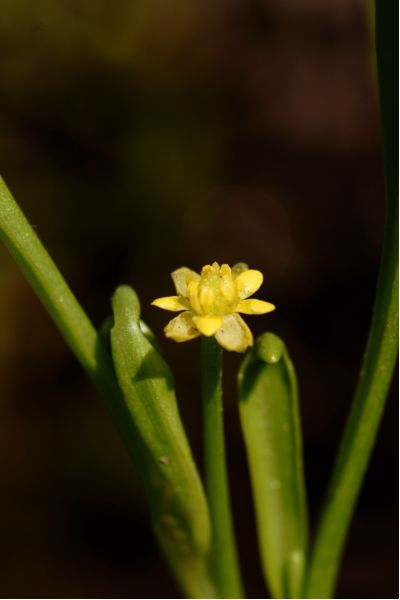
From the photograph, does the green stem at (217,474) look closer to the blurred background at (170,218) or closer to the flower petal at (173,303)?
the flower petal at (173,303)

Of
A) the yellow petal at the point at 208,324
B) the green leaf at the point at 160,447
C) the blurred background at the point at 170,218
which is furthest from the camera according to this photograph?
the blurred background at the point at 170,218

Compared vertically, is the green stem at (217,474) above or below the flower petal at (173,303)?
below

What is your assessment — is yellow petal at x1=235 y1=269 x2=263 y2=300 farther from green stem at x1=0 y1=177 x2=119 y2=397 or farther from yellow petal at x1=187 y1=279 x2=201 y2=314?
green stem at x1=0 y1=177 x2=119 y2=397

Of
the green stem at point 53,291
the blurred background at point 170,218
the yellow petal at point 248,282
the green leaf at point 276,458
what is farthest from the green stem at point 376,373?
the blurred background at point 170,218

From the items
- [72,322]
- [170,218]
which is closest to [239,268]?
[72,322]

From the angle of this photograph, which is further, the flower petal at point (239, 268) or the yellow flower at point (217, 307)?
the flower petal at point (239, 268)

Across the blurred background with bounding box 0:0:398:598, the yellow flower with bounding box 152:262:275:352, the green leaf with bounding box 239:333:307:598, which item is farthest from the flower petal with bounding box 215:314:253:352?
the blurred background with bounding box 0:0:398:598

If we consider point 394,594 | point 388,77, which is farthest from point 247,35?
point 394,594
